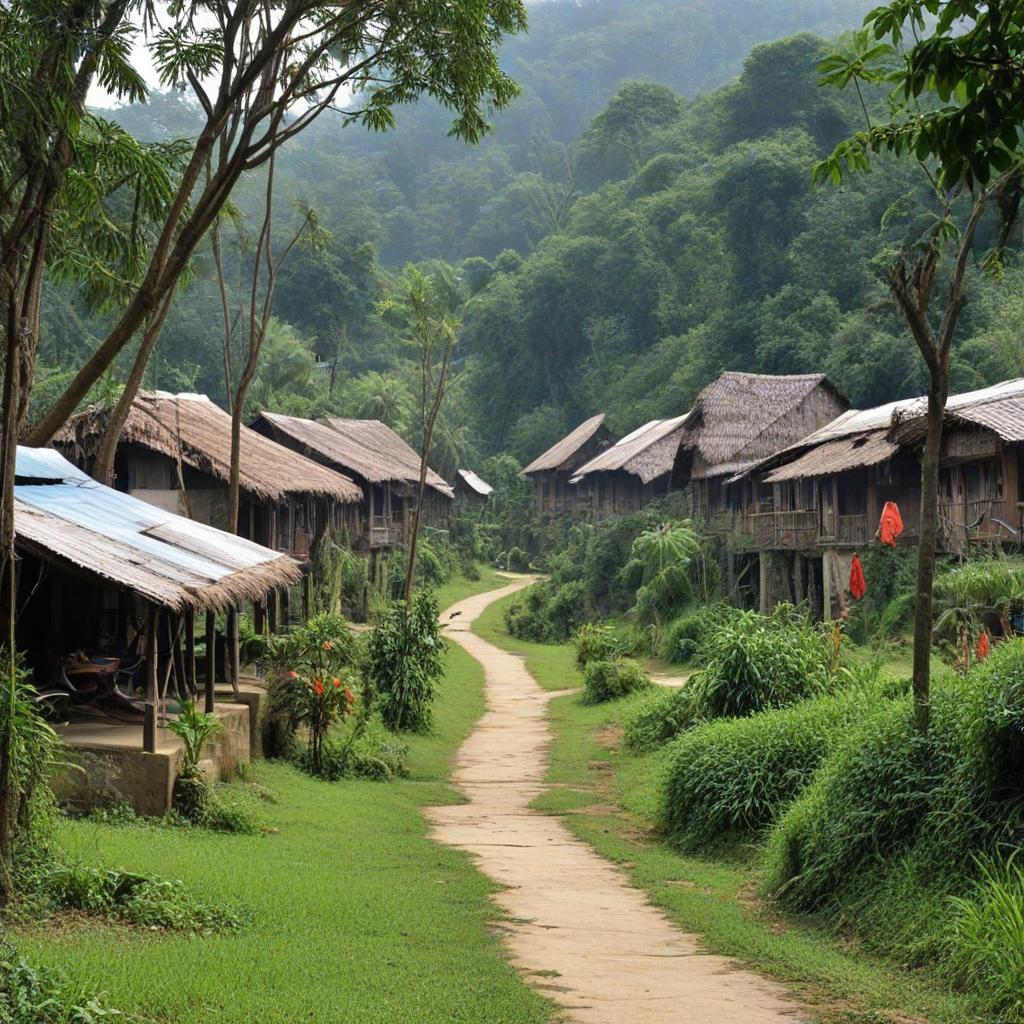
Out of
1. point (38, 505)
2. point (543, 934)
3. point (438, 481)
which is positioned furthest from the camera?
point (438, 481)

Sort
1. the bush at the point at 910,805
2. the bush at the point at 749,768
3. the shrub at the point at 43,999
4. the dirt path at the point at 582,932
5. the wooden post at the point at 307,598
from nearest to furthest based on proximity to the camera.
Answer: the shrub at the point at 43,999
the dirt path at the point at 582,932
the bush at the point at 910,805
the bush at the point at 749,768
the wooden post at the point at 307,598

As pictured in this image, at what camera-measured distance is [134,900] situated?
7742 mm

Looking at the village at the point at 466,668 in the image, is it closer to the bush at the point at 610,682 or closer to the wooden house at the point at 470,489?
the bush at the point at 610,682

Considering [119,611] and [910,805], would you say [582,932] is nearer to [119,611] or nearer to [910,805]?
[910,805]

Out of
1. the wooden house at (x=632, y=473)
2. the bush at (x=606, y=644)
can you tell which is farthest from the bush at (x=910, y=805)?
the wooden house at (x=632, y=473)

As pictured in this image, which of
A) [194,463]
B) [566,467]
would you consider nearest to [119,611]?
[194,463]

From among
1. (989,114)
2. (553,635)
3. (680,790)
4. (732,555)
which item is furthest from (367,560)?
(989,114)

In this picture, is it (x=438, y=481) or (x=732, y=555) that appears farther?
(x=438, y=481)

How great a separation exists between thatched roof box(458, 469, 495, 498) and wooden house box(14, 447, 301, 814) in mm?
46841

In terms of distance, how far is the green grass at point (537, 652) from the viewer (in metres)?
27.5

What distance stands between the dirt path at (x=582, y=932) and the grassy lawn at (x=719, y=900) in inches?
8.8

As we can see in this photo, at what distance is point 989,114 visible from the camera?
4668 millimetres

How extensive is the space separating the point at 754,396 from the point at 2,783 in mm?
33289

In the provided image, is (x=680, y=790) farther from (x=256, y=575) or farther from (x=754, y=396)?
(x=754, y=396)
